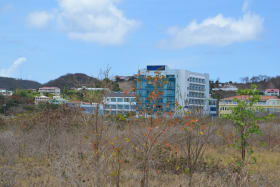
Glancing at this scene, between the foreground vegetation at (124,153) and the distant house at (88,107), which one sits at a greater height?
the distant house at (88,107)

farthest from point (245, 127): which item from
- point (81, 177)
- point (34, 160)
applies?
point (34, 160)

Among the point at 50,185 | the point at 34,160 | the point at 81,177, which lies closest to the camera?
the point at 81,177

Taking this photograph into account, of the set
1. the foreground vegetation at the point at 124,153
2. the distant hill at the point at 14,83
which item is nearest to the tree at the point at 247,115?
the foreground vegetation at the point at 124,153

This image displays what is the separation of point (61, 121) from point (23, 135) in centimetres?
141

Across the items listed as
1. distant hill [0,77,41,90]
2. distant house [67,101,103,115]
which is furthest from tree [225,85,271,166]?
distant hill [0,77,41,90]

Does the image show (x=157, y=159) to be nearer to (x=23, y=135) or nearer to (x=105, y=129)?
(x=105, y=129)

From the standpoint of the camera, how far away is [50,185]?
6.40m

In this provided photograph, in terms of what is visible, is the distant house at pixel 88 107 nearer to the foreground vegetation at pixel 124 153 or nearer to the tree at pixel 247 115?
the foreground vegetation at pixel 124 153

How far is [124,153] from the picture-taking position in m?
7.89

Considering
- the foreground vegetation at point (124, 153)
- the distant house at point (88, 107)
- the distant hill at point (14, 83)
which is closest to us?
the foreground vegetation at point (124, 153)

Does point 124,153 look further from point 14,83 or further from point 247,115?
point 14,83

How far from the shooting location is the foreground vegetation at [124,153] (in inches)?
229

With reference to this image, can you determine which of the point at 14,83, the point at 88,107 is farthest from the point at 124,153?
the point at 14,83

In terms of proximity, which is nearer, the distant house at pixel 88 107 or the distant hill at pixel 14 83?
the distant house at pixel 88 107
